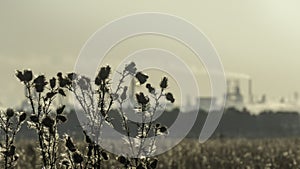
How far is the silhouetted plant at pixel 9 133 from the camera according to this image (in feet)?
15.4

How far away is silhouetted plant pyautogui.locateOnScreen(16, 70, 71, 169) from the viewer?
4520 mm

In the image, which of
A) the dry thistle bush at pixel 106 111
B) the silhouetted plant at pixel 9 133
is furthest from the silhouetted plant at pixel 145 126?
the silhouetted plant at pixel 9 133

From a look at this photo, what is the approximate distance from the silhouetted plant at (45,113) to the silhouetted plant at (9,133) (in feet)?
0.56

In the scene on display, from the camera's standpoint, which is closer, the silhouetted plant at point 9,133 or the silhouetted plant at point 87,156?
the silhouetted plant at point 87,156

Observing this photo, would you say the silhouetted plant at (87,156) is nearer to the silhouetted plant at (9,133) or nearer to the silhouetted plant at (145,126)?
the silhouetted plant at (145,126)

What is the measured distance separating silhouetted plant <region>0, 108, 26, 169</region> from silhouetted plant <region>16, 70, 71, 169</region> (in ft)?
0.56

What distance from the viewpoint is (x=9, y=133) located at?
489 cm

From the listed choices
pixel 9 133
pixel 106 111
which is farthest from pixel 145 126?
pixel 9 133

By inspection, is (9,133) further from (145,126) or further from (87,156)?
(145,126)

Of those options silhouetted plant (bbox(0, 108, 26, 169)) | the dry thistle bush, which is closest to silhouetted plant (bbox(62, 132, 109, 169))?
the dry thistle bush

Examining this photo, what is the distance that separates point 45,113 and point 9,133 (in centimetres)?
47

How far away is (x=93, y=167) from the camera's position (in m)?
4.66

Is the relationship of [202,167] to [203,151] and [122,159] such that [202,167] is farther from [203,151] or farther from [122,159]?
[122,159]

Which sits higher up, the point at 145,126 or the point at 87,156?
the point at 145,126
